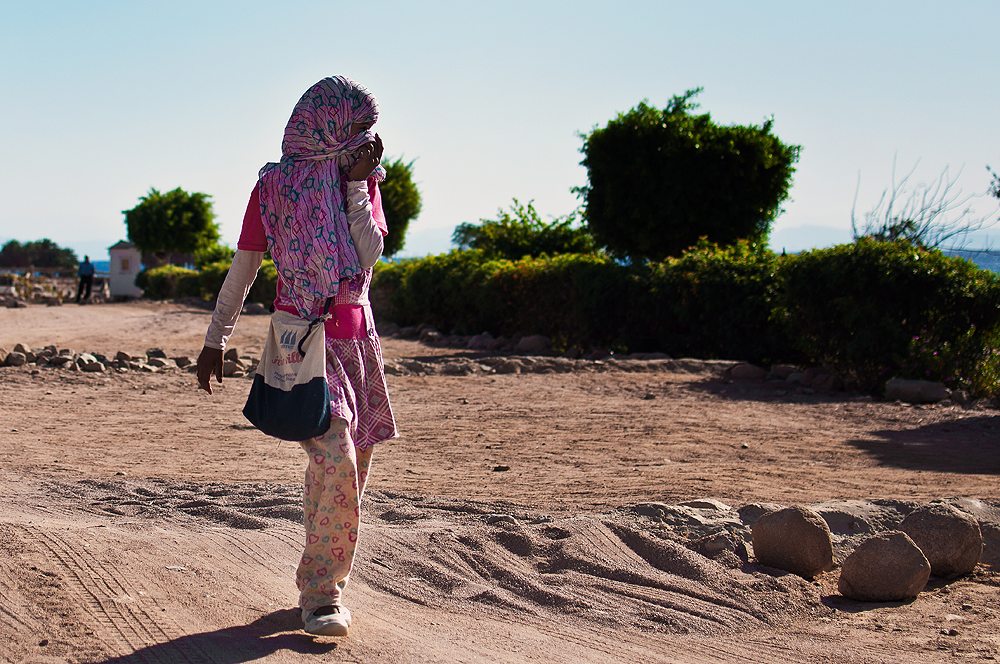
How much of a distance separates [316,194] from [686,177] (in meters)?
16.8

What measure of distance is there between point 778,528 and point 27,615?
3.13 meters

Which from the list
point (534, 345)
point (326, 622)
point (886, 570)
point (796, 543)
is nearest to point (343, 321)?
point (326, 622)

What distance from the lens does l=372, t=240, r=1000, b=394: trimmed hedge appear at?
10.1 m

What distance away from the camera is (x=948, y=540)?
4.07m

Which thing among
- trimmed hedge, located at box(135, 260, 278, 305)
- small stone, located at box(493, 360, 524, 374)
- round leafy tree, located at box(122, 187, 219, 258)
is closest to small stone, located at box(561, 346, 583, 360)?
small stone, located at box(493, 360, 524, 374)

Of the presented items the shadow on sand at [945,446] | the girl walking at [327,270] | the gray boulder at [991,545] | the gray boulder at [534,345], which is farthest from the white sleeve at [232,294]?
the gray boulder at [534,345]

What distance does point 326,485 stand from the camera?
114 inches

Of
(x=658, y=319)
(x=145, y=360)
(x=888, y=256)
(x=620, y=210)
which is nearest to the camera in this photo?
(x=888, y=256)

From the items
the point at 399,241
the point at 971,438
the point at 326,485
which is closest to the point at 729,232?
the point at 971,438

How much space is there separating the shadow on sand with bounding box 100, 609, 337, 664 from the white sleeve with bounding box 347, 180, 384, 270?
1.31 m

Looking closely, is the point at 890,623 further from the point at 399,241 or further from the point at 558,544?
the point at 399,241

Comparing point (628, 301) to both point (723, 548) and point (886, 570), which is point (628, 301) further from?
point (886, 570)

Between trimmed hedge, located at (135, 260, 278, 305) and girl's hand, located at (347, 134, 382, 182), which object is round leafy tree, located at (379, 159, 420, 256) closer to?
trimmed hedge, located at (135, 260, 278, 305)

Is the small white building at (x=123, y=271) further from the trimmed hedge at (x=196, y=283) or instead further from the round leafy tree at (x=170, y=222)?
the round leafy tree at (x=170, y=222)
